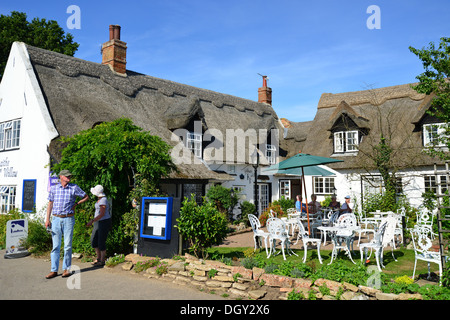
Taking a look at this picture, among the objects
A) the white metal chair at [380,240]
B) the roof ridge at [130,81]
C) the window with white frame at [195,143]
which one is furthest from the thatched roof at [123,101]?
the white metal chair at [380,240]

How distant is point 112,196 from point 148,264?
218 centimetres

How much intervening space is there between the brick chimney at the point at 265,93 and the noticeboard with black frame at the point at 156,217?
20.9 metres

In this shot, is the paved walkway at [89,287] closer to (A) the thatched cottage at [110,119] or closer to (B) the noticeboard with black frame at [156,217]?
(B) the noticeboard with black frame at [156,217]

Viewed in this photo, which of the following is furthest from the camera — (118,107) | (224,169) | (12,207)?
(224,169)

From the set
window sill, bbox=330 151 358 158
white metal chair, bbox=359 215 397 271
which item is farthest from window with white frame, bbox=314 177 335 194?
white metal chair, bbox=359 215 397 271

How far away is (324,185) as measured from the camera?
20.0m

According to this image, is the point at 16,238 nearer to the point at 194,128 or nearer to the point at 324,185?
the point at 194,128

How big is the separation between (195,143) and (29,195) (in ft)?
24.9

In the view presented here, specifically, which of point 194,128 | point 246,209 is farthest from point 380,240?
point 194,128

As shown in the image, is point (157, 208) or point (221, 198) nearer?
point (157, 208)

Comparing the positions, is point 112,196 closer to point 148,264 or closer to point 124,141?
Result: point 124,141
